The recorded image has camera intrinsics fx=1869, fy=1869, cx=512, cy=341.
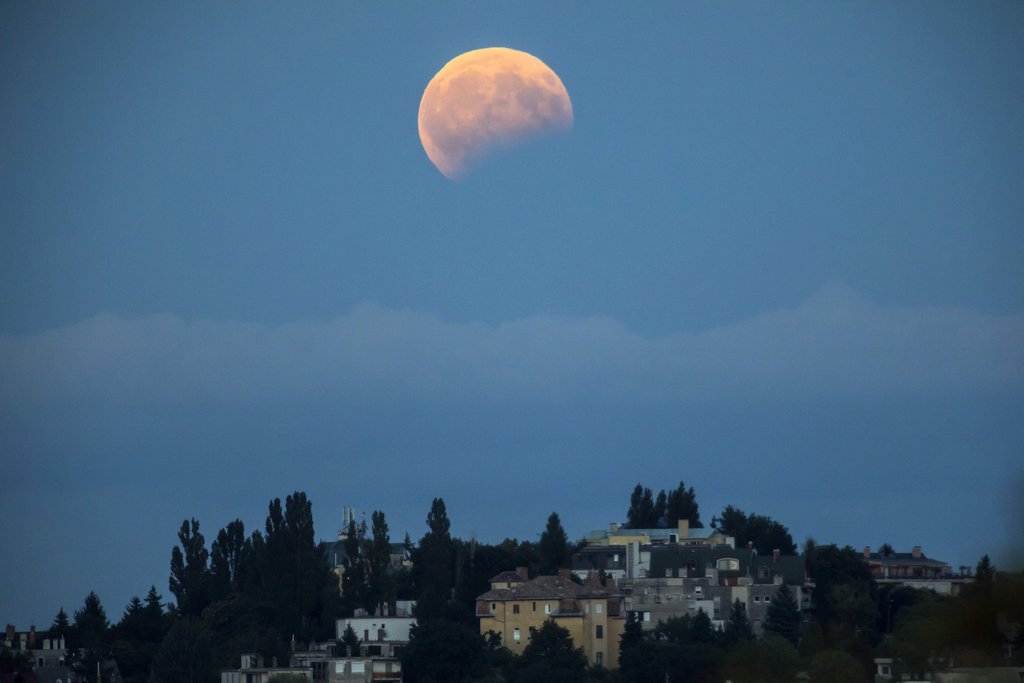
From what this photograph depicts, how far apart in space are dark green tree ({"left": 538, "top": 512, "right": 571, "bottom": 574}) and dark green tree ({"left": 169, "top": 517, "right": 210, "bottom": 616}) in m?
18.6

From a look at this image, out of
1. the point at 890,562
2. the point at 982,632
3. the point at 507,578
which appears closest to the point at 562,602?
the point at 507,578

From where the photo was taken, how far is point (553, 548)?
343 feet

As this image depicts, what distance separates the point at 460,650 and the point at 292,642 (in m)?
11.3

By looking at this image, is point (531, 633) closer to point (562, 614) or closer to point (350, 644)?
point (562, 614)

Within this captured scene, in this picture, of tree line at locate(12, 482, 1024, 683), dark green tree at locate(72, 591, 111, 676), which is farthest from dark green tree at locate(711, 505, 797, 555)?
dark green tree at locate(72, 591, 111, 676)

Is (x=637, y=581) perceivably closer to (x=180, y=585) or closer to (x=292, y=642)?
(x=292, y=642)

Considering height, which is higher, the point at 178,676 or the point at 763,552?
the point at 763,552

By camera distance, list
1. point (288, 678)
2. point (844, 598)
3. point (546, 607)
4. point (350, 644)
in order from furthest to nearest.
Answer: point (844, 598), point (546, 607), point (350, 644), point (288, 678)

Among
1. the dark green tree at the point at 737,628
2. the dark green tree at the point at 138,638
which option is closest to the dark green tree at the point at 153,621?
the dark green tree at the point at 138,638

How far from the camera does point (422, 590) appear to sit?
96.6m

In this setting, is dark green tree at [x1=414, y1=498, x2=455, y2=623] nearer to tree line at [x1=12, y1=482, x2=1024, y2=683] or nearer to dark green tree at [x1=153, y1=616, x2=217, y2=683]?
tree line at [x1=12, y1=482, x2=1024, y2=683]

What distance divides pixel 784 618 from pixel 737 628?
3.37m

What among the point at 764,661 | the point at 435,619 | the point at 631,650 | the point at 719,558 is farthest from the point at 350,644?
the point at 764,661

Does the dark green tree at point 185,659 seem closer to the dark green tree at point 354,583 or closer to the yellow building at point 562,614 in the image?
the dark green tree at point 354,583
